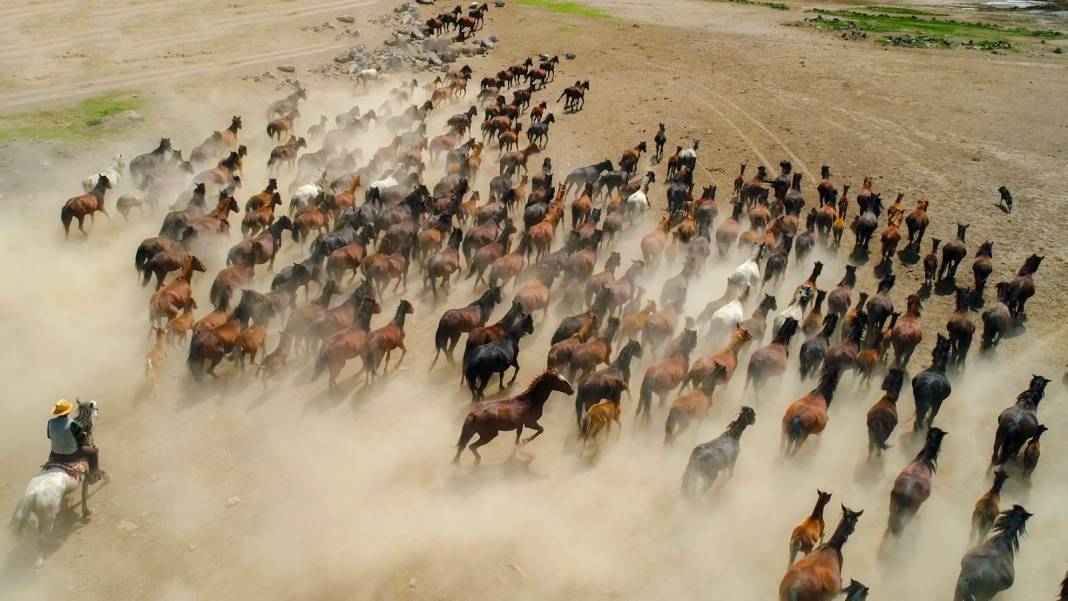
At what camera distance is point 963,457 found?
11.7m

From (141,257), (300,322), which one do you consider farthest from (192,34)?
(300,322)

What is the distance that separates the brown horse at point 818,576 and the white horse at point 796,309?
18.6ft

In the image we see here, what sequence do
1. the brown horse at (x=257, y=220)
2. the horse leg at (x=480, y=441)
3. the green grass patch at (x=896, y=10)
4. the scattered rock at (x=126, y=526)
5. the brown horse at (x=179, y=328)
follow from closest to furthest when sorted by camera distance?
the scattered rock at (x=126, y=526)
the horse leg at (x=480, y=441)
the brown horse at (x=179, y=328)
the brown horse at (x=257, y=220)
the green grass patch at (x=896, y=10)

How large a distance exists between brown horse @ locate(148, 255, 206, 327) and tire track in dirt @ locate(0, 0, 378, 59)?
21.4 m

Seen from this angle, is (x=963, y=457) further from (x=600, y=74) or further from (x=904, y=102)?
(x=600, y=74)

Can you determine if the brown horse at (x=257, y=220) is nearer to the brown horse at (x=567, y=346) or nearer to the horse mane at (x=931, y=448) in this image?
the brown horse at (x=567, y=346)

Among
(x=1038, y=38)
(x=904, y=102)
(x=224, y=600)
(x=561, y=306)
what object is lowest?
(x=224, y=600)

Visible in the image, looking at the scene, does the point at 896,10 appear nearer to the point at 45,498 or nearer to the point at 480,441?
the point at 480,441

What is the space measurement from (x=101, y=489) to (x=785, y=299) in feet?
44.0

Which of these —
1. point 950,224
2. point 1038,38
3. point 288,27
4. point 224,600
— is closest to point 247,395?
point 224,600

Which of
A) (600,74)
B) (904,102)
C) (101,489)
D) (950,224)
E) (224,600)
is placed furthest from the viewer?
(600,74)

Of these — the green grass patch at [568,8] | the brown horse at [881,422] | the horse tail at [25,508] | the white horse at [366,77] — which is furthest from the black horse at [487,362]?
the green grass patch at [568,8]

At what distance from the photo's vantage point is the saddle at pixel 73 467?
9.17 m

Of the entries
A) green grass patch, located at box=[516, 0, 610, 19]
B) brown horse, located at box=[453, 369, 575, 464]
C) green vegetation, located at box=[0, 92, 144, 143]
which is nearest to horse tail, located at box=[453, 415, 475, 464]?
brown horse, located at box=[453, 369, 575, 464]
